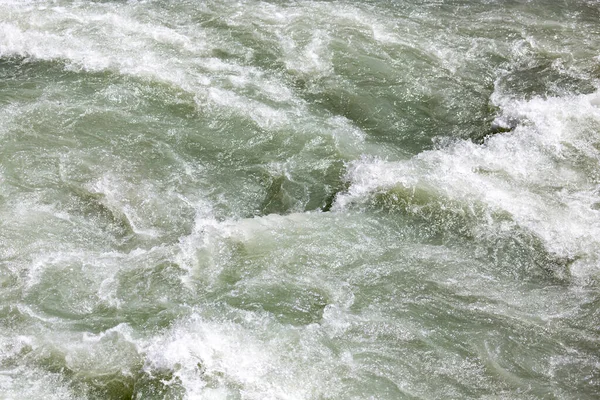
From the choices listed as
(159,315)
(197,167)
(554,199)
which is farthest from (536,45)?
(159,315)

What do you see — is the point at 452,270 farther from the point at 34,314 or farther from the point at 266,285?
the point at 34,314

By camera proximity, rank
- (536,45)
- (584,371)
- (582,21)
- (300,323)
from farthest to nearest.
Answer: (582,21)
(536,45)
(300,323)
(584,371)

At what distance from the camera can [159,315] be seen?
4191mm

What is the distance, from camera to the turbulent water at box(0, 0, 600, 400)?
3.90 meters

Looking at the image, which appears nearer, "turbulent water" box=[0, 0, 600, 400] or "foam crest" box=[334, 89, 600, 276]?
"turbulent water" box=[0, 0, 600, 400]

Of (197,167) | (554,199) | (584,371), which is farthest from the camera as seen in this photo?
(197,167)

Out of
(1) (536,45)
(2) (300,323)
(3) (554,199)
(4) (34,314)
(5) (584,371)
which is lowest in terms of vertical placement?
(4) (34,314)

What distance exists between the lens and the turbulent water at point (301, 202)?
3.90 m

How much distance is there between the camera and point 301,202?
5203 mm

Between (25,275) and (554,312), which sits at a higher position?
(554,312)

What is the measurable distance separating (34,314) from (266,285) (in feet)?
5.64

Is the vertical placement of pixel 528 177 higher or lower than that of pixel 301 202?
higher

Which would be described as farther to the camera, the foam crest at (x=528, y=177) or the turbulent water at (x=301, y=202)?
the foam crest at (x=528, y=177)

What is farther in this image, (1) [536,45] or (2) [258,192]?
(1) [536,45]
